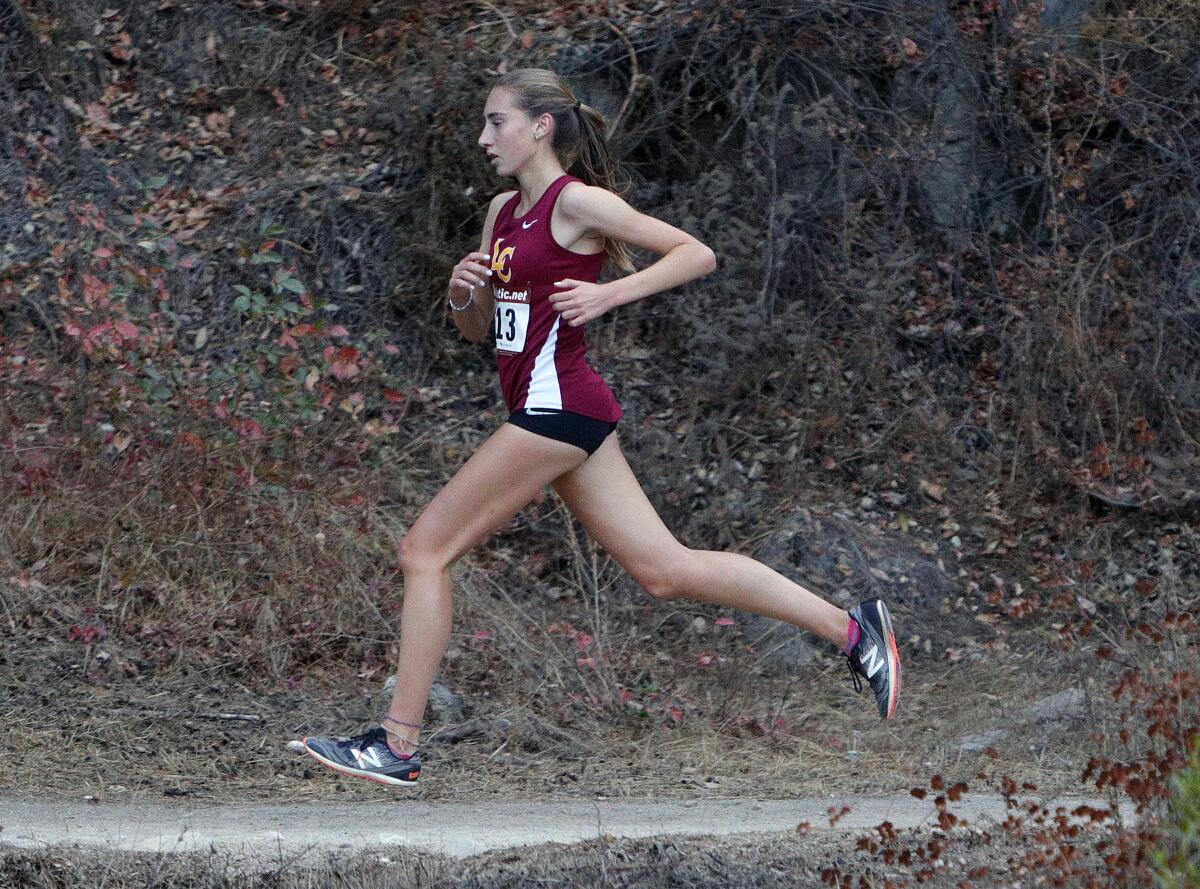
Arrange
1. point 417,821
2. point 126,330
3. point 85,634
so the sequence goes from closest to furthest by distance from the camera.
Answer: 1. point 417,821
2. point 85,634
3. point 126,330

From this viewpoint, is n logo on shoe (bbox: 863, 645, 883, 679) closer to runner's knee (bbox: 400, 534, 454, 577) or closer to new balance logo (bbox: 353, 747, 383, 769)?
runner's knee (bbox: 400, 534, 454, 577)

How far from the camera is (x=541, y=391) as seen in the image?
4.02 meters

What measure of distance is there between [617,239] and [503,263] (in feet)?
1.09

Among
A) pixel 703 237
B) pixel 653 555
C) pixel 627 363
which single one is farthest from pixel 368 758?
pixel 703 237

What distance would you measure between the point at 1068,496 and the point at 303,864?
4.95 metres

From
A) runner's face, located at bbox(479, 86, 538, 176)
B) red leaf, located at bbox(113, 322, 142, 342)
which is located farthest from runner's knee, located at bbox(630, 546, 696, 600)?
red leaf, located at bbox(113, 322, 142, 342)

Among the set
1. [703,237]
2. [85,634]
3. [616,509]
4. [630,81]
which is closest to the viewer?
[616,509]

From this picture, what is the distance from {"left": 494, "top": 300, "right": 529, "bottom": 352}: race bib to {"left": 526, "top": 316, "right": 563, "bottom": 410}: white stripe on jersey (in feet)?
0.25

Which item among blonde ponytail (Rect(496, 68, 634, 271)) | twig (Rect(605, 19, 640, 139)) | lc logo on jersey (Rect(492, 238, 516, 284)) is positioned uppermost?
blonde ponytail (Rect(496, 68, 634, 271))

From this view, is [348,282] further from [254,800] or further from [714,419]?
[254,800]

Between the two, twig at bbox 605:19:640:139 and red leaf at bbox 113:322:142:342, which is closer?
red leaf at bbox 113:322:142:342

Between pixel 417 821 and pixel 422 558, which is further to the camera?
pixel 417 821

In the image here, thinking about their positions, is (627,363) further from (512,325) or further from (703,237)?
(512,325)

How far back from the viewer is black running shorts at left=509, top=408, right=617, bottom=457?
4.01 meters
